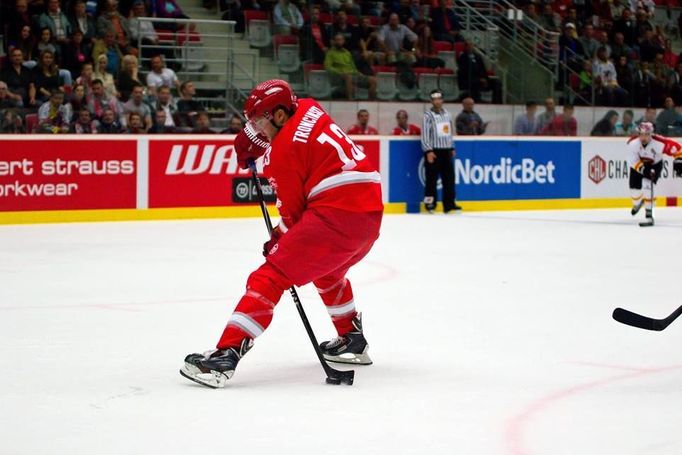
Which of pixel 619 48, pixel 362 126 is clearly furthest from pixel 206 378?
pixel 619 48

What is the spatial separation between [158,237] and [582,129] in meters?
8.46

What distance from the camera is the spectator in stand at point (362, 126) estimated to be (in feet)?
52.6

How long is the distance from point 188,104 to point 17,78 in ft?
7.39

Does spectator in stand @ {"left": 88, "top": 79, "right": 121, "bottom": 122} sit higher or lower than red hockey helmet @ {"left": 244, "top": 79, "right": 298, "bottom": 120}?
lower

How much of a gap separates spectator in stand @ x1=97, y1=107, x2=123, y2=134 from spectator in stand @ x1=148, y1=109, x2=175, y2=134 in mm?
453

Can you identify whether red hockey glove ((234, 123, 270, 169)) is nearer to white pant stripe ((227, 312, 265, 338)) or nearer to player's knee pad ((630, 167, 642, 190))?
white pant stripe ((227, 312, 265, 338))

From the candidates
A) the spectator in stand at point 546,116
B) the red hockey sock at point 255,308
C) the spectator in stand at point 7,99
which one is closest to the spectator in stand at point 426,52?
the spectator in stand at point 546,116

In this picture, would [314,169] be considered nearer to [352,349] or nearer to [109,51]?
[352,349]

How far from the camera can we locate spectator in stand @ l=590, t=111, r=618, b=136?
1831 centimetres

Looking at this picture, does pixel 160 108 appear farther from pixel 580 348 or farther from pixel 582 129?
pixel 580 348

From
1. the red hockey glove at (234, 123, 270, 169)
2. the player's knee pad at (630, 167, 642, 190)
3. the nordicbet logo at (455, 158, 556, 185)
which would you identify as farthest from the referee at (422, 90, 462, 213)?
the red hockey glove at (234, 123, 270, 169)

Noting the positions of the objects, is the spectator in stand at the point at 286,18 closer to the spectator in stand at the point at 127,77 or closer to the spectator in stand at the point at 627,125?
the spectator in stand at the point at 127,77

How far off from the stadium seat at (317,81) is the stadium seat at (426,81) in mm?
1590

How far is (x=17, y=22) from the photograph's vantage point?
14109 millimetres
